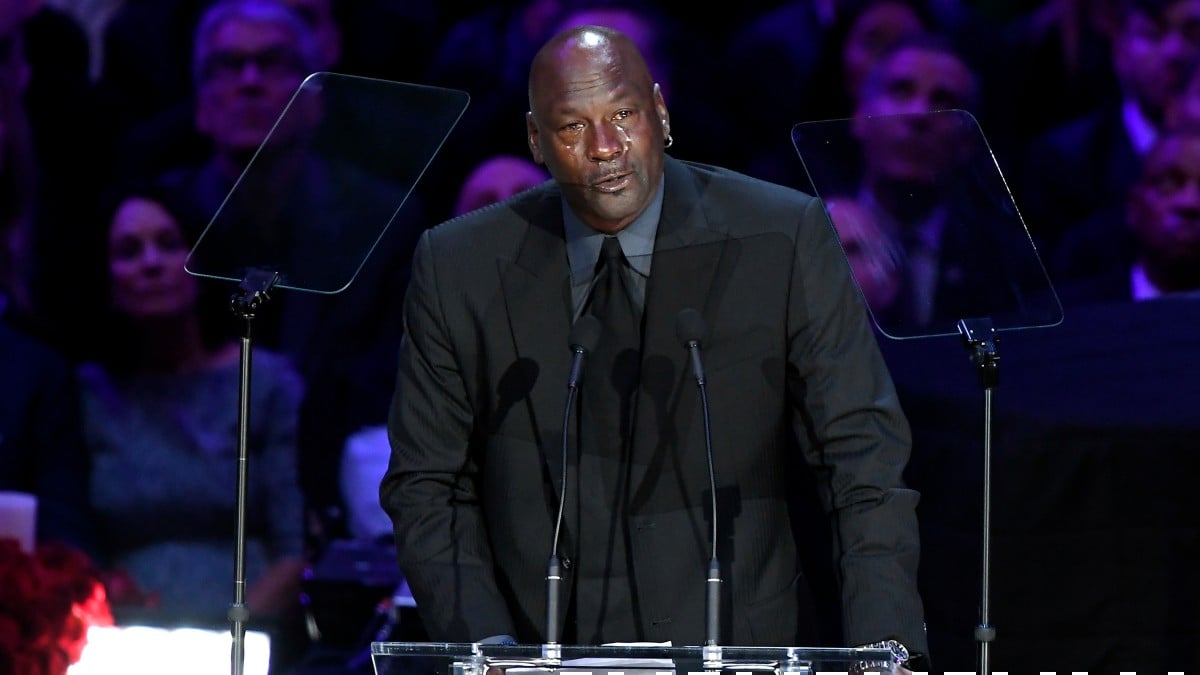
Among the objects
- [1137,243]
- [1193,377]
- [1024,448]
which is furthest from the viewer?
[1137,243]

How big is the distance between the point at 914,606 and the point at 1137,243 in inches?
85.8

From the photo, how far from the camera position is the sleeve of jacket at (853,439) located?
2.60 meters

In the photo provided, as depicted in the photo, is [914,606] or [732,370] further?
[732,370]

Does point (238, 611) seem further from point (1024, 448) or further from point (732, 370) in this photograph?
point (1024, 448)

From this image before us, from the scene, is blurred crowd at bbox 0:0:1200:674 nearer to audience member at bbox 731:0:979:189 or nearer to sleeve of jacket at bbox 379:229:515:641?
audience member at bbox 731:0:979:189

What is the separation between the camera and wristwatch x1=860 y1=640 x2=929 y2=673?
224 cm

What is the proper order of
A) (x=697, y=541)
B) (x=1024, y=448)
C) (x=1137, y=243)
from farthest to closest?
(x=1137, y=243), (x=1024, y=448), (x=697, y=541)

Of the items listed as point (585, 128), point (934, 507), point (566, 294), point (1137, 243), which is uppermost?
point (1137, 243)

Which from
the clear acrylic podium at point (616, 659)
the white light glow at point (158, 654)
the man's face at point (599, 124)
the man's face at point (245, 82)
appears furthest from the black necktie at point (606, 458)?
the man's face at point (245, 82)

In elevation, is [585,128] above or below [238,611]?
above

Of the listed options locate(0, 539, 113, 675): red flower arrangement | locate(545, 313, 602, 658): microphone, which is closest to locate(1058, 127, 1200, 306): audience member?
locate(545, 313, 602, 658): microphone

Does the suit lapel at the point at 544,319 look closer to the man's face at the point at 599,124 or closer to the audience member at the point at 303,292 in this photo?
the man's face at the point at 599,124

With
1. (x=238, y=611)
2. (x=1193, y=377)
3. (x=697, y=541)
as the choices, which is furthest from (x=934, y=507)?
(x=238, y=611)

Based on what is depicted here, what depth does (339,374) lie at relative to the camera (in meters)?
4.85
